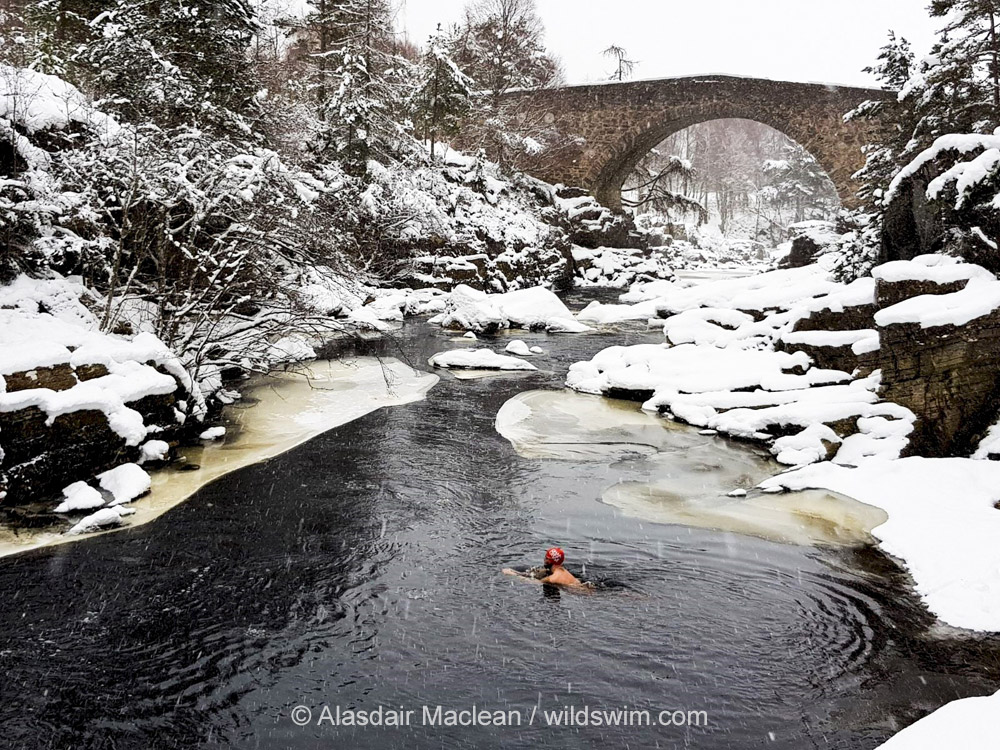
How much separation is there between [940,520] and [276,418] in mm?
8355

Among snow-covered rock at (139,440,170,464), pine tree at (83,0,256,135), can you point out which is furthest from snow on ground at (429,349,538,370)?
snow-covered rock at (139,440,170,464)

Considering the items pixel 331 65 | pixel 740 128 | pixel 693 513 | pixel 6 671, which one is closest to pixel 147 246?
pixel 6 671

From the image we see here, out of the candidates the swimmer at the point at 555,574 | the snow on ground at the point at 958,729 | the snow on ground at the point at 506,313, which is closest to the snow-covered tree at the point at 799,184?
the snow on ground at the point at 506,313

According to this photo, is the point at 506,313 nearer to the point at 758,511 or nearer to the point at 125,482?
the point at 758,511

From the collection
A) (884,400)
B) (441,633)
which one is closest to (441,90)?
(884,400)

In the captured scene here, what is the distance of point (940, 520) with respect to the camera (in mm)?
6770

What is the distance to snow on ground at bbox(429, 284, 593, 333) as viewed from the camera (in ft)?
60.5

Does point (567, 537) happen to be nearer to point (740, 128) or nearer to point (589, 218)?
point (589, 218)

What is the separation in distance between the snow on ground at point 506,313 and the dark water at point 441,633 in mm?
11366

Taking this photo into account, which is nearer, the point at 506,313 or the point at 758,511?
the point at 758,511

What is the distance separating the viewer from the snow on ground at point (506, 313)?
727 inches

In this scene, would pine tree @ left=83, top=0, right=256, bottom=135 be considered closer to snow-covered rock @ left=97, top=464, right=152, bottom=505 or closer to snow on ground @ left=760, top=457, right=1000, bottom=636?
snow-covered rock @ left=97, top=464, right=152, bottom=505

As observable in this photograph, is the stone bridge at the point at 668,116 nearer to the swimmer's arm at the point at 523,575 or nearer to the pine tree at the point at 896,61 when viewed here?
the pine tree at the point at 896,61

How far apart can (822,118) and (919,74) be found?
14305 millimetres
